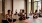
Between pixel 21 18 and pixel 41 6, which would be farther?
pixel 41 6

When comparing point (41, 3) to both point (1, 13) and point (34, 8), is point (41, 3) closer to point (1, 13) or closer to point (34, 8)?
point (34, 8)

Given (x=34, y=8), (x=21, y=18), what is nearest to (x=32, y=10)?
(x=34, y=8)

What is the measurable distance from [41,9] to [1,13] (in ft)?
4.34

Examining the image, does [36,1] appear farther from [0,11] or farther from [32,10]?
[0,11]

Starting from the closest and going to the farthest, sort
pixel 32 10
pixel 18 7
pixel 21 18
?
pixel 21 18 → pixel 32 10 → pixel 18 7

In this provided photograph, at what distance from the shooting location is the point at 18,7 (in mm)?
2863

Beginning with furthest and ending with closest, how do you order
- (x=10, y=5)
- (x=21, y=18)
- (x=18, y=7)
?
(x=18, y=7)
(x=10, y=5)
(x=21, y=18)

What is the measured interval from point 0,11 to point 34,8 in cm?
108

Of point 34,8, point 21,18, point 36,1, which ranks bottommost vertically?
point 21,18

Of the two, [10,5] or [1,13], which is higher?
[10,5]

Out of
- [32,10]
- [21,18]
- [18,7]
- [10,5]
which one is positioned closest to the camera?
[21,18]

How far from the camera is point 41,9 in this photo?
2.88 m

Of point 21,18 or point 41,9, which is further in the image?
point 41,9

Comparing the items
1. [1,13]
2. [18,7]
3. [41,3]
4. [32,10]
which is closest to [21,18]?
[1,13]
